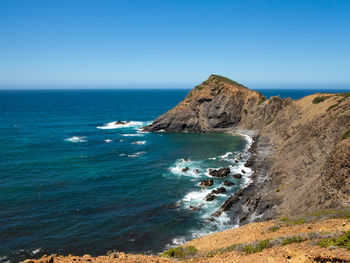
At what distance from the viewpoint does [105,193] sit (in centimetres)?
4578

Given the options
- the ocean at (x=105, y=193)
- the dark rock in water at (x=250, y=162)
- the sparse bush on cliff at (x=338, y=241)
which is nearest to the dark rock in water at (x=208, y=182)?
the ocean at (x=105, y=193)

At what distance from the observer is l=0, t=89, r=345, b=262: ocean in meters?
32.5

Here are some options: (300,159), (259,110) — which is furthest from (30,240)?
(259,110)

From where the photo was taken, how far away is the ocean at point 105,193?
32.5 metres

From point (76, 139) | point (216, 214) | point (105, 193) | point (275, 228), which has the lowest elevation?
point (216, 214)

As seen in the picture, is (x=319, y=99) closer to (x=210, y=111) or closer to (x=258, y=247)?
(x=210, y=111)

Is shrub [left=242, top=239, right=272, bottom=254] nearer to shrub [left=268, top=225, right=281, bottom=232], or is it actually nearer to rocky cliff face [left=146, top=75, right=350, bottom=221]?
shrub [left=268, top=225, right=281, bottom=232]

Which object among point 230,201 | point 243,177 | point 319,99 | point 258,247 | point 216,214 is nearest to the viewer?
point 258,247

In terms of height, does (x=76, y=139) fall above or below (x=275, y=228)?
below

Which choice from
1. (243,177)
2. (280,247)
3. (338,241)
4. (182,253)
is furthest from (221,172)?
(338,241)

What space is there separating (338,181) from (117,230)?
2852 cm

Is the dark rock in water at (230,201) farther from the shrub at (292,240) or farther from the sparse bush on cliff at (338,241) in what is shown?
the sparse bush on cliff at (338,241)

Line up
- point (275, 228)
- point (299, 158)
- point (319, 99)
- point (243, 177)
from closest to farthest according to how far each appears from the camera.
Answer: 1. point (275, 228)
2. point (299, 158)
3. point (243, 177)
4. point (319, 99)

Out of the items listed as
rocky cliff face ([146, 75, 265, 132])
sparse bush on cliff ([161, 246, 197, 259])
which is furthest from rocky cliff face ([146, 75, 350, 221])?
sparse bush on cliff ([161, 246, 197, 259])
